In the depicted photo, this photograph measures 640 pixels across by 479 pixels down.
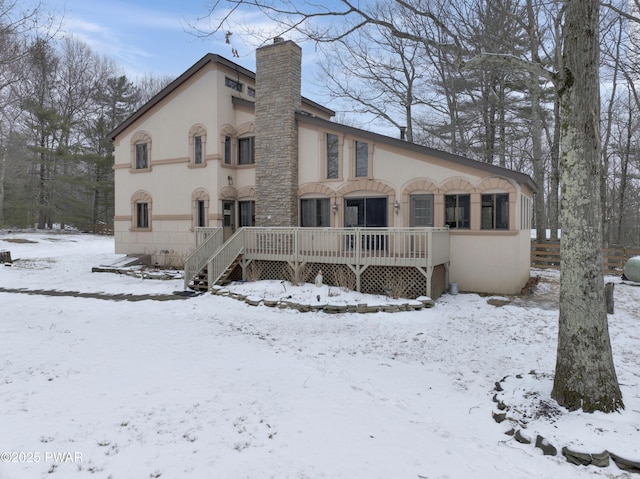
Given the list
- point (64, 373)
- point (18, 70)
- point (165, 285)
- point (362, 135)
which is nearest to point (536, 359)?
point (64, 373)

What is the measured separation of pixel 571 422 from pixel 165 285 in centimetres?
1147

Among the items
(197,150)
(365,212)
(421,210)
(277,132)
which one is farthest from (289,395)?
(197,150)

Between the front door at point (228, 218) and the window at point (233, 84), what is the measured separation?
4.65m

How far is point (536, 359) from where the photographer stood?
6.25m

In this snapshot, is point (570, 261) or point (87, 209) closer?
point (570, 261)

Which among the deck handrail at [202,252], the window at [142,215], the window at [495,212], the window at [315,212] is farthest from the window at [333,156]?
the window at [142,215]

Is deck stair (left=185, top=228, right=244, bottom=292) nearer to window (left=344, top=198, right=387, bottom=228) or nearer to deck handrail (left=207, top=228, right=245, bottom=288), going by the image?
deck handrail (left=207, top=228, right=245, bottom=288)

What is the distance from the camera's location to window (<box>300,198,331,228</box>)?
44.8 ft

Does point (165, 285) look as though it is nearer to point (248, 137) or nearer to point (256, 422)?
point (248, 137)

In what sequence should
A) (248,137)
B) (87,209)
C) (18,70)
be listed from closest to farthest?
(18,70)
(248,137)
(87,209)

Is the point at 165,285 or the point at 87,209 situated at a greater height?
the point at 87,209

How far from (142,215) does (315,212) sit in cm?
828

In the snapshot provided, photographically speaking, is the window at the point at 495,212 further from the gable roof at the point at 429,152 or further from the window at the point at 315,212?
the window at the point at 315,212

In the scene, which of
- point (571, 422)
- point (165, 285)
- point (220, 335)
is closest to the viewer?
point (571, 422)
